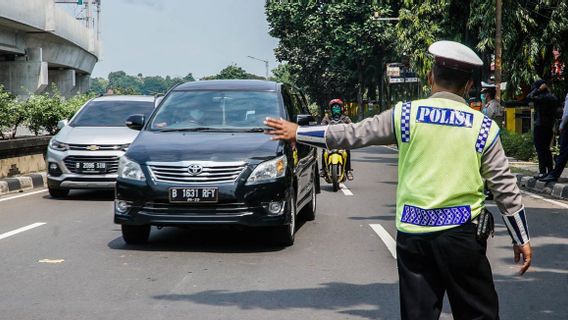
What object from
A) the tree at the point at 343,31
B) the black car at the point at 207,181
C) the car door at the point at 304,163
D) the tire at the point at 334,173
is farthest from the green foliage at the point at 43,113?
the tree at the point at 343,31

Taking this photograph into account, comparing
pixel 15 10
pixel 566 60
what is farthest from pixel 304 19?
pixel 566 60

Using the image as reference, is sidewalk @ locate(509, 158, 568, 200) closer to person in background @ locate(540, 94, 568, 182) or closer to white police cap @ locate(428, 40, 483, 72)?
person in background @ locate(540, 94, 568, 182)

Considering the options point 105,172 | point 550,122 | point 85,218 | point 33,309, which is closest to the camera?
point 33,309

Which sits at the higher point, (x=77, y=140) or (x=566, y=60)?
(x=566, y=60)

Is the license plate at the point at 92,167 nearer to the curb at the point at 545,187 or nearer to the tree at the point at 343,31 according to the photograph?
the curb at the point at 545,187

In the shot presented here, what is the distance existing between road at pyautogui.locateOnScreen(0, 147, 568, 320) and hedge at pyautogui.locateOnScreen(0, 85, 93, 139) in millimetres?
6005

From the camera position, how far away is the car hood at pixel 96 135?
13430 mm

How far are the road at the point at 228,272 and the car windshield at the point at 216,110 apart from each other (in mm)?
1234

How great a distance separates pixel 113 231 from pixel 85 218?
1.36 m

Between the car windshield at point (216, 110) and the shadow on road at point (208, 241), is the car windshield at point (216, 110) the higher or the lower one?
the higher one

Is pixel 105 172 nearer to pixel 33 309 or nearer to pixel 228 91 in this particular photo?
pixel 228 91

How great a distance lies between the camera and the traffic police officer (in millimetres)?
3777

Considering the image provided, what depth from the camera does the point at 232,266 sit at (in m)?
7.88

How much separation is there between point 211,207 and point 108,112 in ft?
23.3
